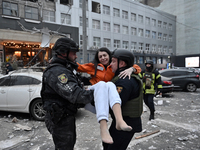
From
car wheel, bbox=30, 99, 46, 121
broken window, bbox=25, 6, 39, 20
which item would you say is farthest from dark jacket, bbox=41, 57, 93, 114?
broken window, bbox=25, 6, 39, 20

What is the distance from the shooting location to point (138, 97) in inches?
73.9

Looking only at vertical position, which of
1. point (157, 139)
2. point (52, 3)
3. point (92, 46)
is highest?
point (52, 3)

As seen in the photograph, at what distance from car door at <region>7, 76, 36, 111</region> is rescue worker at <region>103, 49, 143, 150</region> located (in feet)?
13.1

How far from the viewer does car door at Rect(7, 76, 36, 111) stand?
16.8 feet

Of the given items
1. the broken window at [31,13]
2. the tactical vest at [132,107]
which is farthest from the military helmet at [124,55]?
the broken window at [31,13]

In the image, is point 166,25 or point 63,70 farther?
point 166,25

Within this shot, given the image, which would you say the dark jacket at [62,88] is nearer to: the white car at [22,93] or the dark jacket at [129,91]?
the dark jacket at [129,91]

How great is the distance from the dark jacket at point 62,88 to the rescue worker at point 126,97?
1.33ft

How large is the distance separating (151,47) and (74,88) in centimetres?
3756

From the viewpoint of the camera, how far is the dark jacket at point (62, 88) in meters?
1.57

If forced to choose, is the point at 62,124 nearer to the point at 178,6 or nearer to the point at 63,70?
the point at 63,70

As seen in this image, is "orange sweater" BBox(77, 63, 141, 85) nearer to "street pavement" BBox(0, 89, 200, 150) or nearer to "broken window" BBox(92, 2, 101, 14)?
"street pavement" BBox(0, 89, 200, 150)

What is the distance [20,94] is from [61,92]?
167 inches

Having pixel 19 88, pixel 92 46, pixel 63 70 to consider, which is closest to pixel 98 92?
pixel 63 70
